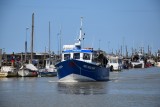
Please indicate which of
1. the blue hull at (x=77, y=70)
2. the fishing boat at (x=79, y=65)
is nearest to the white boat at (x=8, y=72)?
the fishing boat at (x=79, y=65)

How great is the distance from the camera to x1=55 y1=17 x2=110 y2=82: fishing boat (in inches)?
1810

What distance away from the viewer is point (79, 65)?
45812mm

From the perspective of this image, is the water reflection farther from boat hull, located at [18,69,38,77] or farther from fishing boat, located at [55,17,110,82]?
boat hull, located at [18,69,38,77]

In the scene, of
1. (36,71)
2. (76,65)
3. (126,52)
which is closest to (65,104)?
(76,65)

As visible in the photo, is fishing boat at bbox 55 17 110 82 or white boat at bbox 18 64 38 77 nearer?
fishing boat at bbox 55 17 110 82

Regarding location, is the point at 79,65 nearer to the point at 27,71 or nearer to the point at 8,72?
the point at 8,72

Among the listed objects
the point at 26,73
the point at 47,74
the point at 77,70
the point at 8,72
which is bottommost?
the point at 47,74

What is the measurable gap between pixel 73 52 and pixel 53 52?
187 ft

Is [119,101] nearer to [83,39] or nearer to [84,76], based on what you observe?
[84,76]

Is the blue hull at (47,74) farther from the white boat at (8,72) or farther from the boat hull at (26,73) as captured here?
the white boat at (8,72)

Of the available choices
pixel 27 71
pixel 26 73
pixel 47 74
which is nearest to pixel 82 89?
pixel 26 73

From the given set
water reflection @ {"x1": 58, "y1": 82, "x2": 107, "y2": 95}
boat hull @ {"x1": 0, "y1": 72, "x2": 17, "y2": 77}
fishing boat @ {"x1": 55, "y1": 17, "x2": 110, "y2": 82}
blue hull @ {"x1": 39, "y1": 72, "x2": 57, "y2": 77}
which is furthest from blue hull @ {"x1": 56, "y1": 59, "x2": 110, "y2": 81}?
blue hull @ {"x1": 39, "y1": 72, "x2": 57, "y2": 77}

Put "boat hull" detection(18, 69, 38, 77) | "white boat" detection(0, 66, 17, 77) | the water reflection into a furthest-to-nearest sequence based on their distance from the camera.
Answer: "boat hull" detection(18, 69, 38, 77)
"white boat" detection(0, 66, 17, 77)
the water reflection

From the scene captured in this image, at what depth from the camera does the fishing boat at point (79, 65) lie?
4597 cm
